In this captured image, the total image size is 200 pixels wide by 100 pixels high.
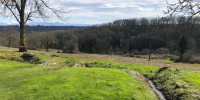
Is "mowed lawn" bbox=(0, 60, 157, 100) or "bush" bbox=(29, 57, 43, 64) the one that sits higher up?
"bush" bbox=(29, 57, 43, 64)

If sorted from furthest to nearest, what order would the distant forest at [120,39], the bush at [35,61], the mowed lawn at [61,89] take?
the distant forest at [120,39] → the bush at [35,61] → the mowed lawn at [61,89]

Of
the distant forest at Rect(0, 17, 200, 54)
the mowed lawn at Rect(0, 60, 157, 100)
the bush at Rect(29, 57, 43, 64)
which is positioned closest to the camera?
the mowed lawn at Rect(0, 60, 157, 100)

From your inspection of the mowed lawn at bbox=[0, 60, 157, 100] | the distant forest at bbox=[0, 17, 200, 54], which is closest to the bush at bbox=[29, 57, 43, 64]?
the mowed lawn at bbox=[0, 60, 157, 100]

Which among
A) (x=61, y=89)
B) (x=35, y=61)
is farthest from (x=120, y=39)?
(x=61, y=89)

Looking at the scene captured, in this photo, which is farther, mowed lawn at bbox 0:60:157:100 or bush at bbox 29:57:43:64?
bush at bbox 29:57:43:64

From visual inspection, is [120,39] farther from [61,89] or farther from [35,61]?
[61,89]

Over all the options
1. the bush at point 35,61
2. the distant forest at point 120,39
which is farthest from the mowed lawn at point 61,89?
the distant forest at point 120,39

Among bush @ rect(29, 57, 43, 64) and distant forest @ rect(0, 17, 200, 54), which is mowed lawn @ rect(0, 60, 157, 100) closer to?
bush @ rect(29, 57, 43, 64)

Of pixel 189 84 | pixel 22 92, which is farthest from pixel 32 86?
pixel 189 84

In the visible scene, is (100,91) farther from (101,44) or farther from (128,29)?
(128,29)

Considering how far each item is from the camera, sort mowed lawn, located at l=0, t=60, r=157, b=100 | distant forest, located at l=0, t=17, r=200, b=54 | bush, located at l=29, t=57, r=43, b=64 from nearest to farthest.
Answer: mowed lawn, located at l=0, t=60, r=157, b=100 < bush, located at l=29, t=57, r=43, b=64 < distant forest, located at l=0, t=17, r=200, b=54

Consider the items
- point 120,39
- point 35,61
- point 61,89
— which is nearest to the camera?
point 61,89

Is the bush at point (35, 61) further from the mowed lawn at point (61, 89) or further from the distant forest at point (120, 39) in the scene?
the distant forest at point (120, 39)

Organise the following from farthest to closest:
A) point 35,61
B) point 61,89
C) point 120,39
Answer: point 120,39 < point 35,61 < point 61,89
